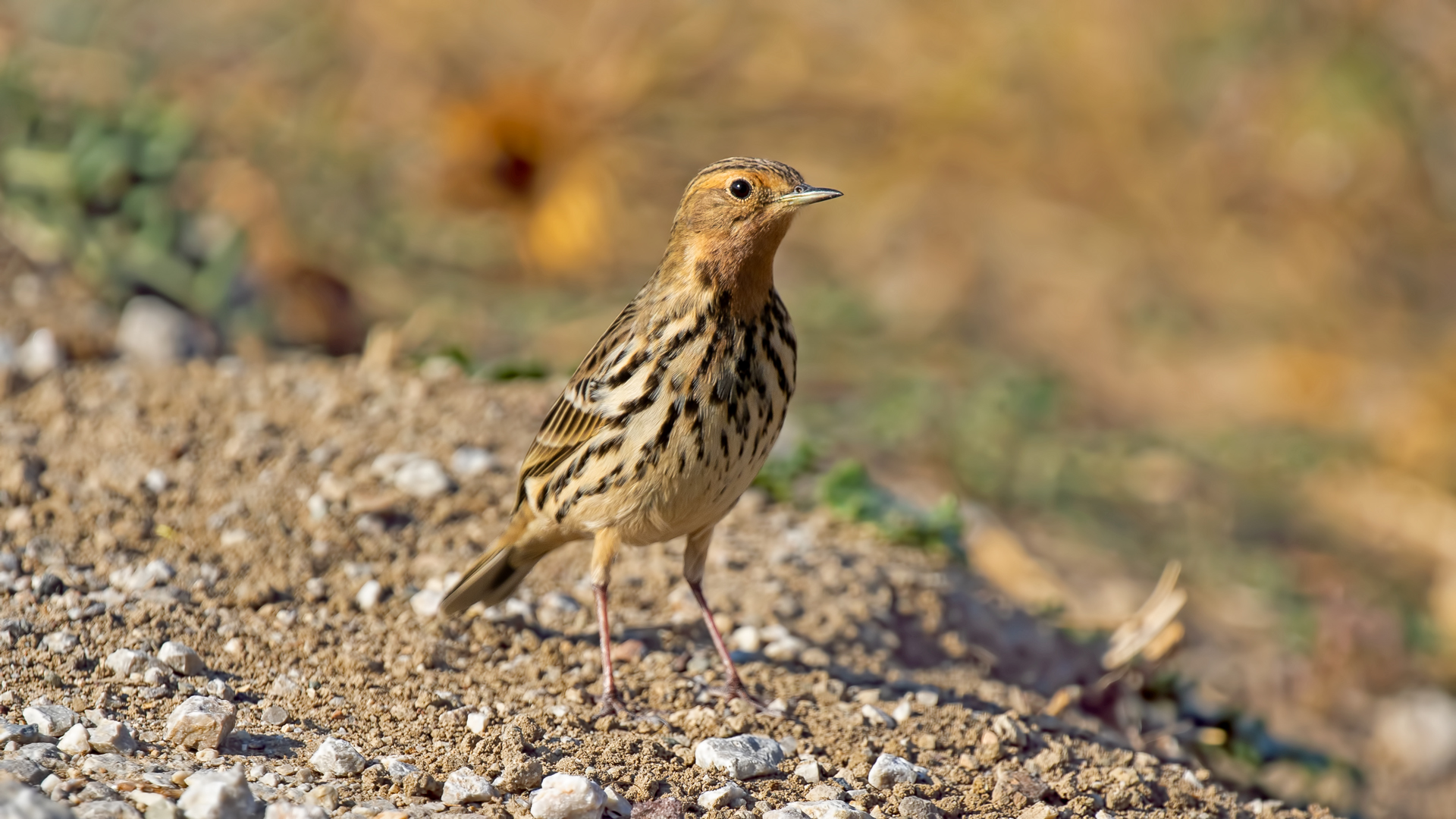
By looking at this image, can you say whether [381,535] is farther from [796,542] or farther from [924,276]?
[924,276]

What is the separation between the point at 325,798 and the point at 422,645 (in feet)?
3.93

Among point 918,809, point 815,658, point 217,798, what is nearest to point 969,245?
point 815,658

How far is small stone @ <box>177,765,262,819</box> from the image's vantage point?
3385 mm

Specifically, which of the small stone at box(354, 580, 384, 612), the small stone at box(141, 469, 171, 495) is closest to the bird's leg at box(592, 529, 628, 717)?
the small stone at box(354, 580, 384, 612)

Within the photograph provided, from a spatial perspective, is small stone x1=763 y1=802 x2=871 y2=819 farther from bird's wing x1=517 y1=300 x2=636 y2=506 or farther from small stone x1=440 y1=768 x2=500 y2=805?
bird's wing x1=517 y1=300 x2=636 y2=506

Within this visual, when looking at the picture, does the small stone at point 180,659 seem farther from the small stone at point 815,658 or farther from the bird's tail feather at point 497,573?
the small stone at point 815,658

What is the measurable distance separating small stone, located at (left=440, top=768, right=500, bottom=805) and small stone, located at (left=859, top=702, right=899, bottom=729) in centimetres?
131


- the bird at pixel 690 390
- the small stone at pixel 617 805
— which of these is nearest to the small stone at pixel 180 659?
the bird at pixel 690 390

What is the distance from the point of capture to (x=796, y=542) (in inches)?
244

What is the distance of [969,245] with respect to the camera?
1068 cm

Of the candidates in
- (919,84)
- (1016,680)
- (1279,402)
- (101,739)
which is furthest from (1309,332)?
(101,739)

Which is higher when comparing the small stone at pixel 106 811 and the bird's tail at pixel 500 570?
the bird's tail at pixel 500 570

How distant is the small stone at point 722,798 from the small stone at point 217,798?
1.13 metres

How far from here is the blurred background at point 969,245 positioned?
7.24 meters
